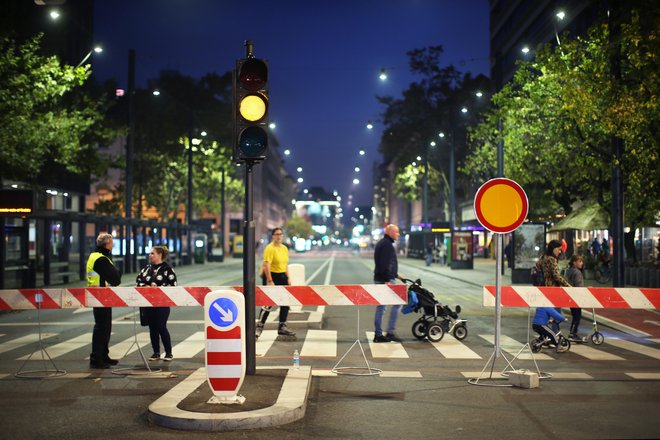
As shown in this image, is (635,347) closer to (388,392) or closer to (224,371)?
(388,392)

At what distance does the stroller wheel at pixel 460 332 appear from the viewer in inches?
577

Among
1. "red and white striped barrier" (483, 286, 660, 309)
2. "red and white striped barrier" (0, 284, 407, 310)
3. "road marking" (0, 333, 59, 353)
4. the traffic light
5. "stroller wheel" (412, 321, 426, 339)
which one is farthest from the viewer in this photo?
"stroller wheel" (412, 321, 426, 339)

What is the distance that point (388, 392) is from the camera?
946 cm

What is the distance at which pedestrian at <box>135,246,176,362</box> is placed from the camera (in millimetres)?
11883

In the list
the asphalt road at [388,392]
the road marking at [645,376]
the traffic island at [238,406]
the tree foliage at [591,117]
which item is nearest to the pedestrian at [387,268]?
the asphalt road at [388,392]

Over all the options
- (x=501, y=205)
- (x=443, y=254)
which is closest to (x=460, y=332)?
(x=501, y=205)

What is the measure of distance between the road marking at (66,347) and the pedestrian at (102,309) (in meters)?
1.35

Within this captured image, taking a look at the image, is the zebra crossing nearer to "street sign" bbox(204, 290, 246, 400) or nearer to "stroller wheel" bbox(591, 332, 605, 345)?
"stroller wheel" bbox(591, 332, 605, 345)

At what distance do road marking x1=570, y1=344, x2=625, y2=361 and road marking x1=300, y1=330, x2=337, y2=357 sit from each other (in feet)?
12.6

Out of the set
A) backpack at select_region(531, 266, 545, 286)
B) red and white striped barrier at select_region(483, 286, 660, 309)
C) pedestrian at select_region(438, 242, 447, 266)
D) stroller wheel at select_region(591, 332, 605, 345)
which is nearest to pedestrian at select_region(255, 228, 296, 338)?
backpack at select_region(531, 266, 545, 286)

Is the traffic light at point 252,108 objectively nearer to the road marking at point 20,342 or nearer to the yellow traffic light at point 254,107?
the yellow traffic light at point 254,107

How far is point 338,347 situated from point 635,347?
16.2 feet

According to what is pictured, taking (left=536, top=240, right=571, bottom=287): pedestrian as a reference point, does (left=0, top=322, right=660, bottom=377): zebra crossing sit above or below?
below

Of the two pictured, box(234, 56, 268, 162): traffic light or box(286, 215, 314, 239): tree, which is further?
box(286, 215, 314, 239): tree
